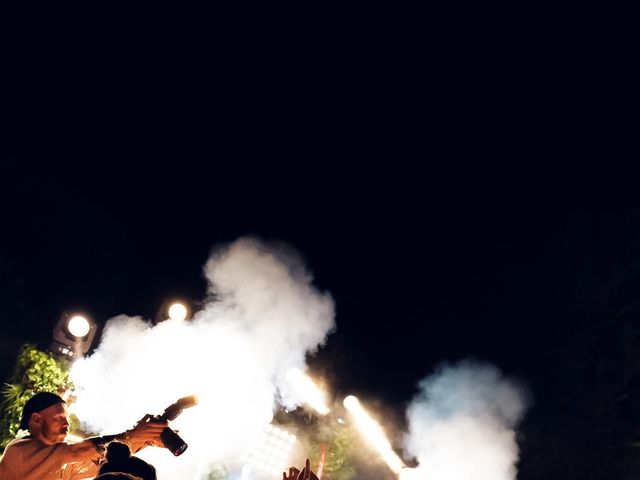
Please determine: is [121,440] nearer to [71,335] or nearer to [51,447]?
[51,447]

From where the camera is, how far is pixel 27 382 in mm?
6340

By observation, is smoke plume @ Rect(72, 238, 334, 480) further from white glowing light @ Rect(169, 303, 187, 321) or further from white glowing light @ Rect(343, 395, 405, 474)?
white glowing light @ Rect(343, 395, 405, 474)

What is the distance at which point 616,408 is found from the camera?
11711 mm

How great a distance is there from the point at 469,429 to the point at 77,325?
11.7 m

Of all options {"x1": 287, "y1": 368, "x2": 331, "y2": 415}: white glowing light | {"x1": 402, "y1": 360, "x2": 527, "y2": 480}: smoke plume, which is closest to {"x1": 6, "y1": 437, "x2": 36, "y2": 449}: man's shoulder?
{"x1": 287, "y1": 368, "x2": 331, "y2": 415}: white glowing light

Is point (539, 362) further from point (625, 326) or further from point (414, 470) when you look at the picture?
point (414, 470)

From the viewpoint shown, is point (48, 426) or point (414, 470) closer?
point (48, 426)

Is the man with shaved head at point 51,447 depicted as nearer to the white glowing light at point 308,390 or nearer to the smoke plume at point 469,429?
the white glowing light at point 308,390

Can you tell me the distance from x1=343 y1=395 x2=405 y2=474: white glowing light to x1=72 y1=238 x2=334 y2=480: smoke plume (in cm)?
277

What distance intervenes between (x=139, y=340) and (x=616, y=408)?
1207 cm

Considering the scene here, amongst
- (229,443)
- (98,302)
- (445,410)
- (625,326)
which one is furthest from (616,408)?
(98,302)

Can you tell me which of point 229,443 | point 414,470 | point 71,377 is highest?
point 414,470

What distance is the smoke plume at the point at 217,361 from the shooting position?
26.2ft

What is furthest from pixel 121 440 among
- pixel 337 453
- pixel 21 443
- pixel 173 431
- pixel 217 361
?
pixel 337 453
